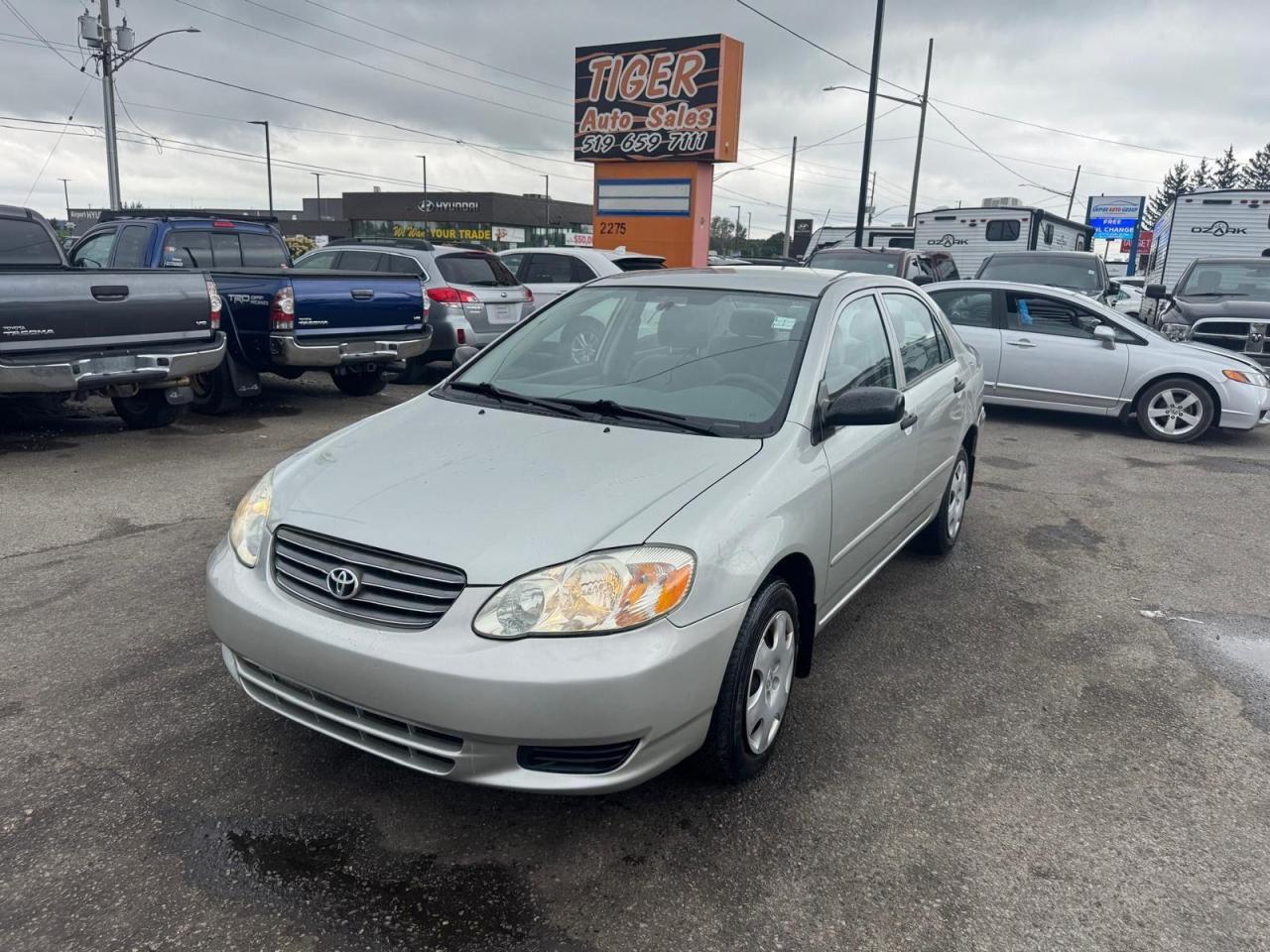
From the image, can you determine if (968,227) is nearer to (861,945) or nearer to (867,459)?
(867,459)

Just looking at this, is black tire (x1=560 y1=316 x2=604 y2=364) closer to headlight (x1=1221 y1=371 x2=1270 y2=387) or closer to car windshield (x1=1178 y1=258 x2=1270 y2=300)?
headlight (x1=1221 y1=371 x2=1270 y2=387)

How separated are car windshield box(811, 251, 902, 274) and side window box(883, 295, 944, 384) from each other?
9.47 metres

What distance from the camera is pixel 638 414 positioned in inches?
135

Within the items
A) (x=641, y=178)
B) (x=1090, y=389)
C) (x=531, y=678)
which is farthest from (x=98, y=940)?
(x=641, y=178)

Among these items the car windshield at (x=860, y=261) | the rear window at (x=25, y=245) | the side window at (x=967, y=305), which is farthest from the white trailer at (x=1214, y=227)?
the rear window at (x=25, y=245)

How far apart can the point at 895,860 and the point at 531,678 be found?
4.16 feet

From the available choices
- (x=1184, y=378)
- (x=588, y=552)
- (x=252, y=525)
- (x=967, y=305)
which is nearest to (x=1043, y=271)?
(x=967, y=305)

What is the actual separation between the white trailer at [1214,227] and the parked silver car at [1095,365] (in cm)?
751

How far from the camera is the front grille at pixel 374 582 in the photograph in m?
2.51

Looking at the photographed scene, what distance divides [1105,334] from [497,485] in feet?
28.0

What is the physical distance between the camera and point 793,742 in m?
3.33

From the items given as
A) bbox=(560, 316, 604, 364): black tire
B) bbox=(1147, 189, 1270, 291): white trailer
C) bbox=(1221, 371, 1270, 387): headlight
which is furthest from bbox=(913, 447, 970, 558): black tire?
bbox=(1147, 189, 1270, 291): white trailer

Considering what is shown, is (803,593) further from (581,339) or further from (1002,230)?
(1002,230)

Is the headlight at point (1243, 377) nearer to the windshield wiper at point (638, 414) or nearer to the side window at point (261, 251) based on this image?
the windshield wiper at point (638, 414)
